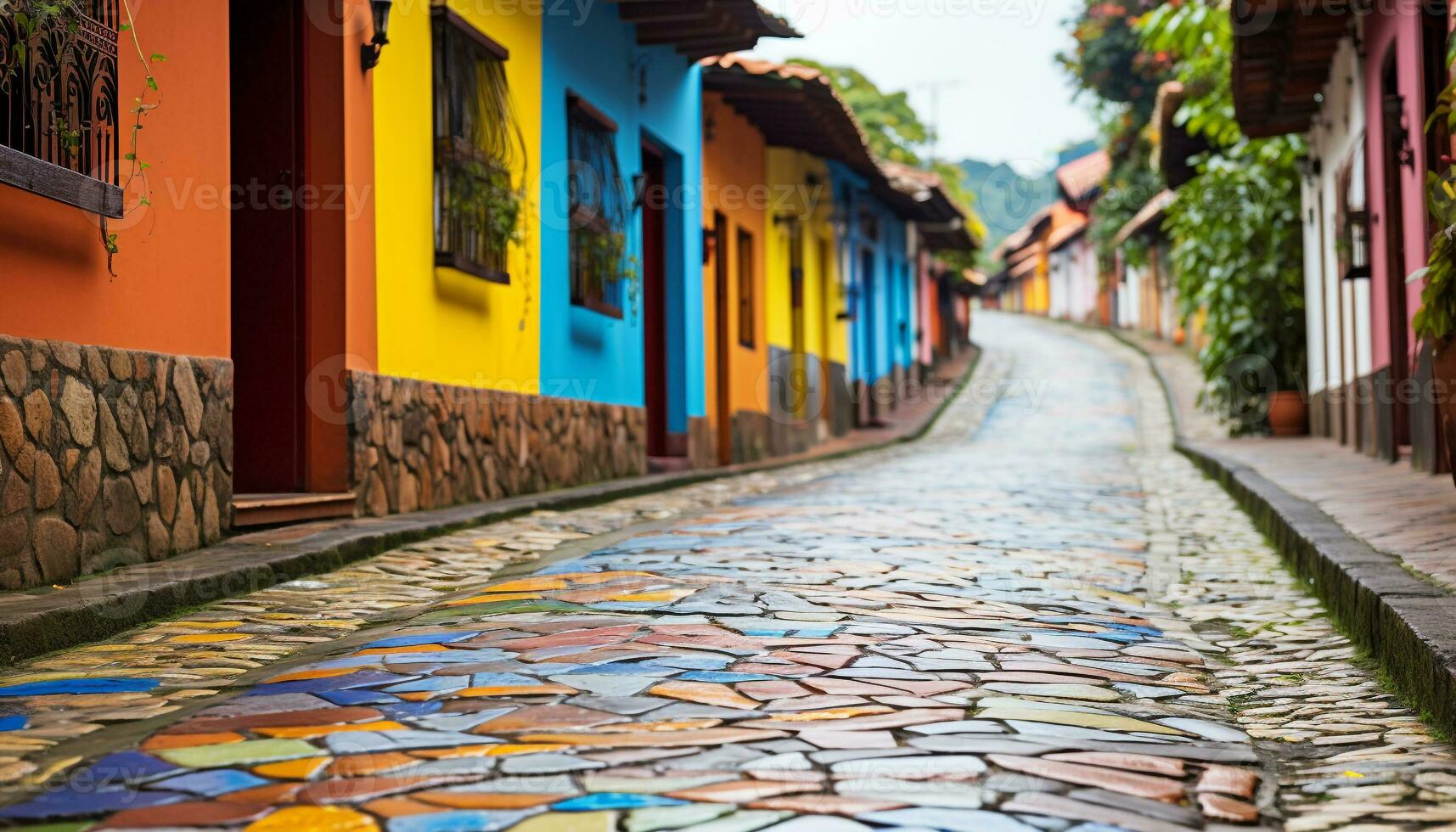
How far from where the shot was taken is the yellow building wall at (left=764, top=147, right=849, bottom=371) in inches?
701

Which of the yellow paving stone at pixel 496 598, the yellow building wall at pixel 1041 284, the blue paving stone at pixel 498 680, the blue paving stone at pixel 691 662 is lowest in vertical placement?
the blue paving stone at pixel 691 662

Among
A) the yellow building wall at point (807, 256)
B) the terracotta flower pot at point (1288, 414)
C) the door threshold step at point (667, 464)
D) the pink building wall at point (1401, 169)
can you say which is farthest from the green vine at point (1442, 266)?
the yellow building wall at point (807, 256)

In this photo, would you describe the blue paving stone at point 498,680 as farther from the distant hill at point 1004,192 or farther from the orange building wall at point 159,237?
the distant hill at point 1004,192

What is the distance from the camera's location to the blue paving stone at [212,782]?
8.71ft

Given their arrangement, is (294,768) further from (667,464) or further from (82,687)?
(667,464)

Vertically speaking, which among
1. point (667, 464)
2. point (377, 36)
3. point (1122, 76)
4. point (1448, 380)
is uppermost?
point (1122, 76)

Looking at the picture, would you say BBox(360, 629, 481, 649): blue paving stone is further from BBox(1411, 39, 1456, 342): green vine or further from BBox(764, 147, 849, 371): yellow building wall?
BBox(764, 147, 849, 371): yellow building wall

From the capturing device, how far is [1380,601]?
415cm

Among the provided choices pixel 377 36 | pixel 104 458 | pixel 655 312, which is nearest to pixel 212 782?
pixel 104 458

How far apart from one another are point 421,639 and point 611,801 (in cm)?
184

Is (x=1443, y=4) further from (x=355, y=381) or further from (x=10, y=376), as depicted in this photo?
(x=10, y=376)

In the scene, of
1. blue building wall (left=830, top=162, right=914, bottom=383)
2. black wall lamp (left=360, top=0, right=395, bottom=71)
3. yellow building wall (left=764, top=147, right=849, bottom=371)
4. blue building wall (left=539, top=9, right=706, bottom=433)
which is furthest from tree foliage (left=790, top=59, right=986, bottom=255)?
black wall lamp (left=360, top=0, right=395, bottom=71)

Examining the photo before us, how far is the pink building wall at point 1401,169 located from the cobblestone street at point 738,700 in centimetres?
307

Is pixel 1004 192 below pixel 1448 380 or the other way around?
the other way around
